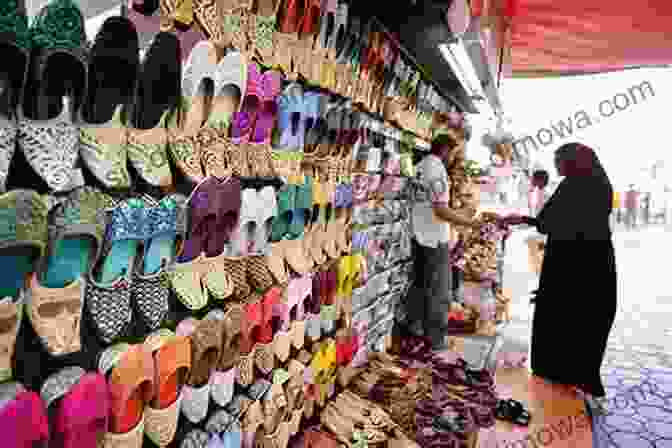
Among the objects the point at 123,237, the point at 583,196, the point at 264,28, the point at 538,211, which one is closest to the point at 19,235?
the point at 123,237

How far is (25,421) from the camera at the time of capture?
A: 2.21 ft

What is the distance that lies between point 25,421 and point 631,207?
15.4 metres

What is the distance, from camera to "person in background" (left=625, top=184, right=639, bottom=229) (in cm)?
1320

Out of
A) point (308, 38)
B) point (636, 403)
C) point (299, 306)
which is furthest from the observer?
point (636, 403)

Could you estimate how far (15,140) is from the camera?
66 cm

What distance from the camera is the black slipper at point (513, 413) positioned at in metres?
2.49

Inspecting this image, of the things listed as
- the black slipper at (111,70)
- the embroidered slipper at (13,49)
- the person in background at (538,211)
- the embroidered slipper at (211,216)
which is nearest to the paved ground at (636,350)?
the person in background at (538,211)

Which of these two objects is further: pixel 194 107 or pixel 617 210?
pixel 617 210

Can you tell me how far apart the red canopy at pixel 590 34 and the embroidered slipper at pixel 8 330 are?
3780mm

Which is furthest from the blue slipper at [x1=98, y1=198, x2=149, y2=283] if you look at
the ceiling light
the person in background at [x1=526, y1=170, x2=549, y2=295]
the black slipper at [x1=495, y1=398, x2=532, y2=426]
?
the person in background at [x1=526, y1=170, x2=549, y2=295]

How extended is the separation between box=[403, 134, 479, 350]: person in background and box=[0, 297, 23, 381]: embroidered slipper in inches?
101

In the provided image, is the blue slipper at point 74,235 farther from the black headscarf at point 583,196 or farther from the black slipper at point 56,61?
the black headscarf at point 583,196

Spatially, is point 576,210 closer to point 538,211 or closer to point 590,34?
point 590,34

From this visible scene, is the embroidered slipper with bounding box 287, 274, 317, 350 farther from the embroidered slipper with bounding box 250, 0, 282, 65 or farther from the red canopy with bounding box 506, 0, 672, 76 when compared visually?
the red canopy with bounding box 506, 0, 672, 76
